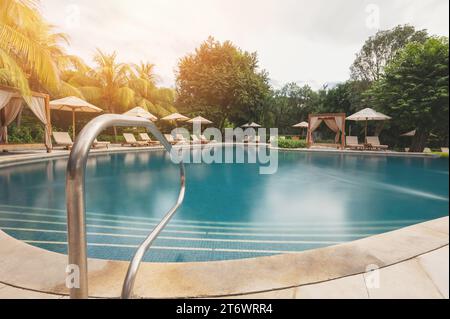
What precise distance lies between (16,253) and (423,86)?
18336mm

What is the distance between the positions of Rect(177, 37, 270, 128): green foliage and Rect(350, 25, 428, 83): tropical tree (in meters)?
9.66

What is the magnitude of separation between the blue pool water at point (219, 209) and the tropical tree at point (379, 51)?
19018 millimetres

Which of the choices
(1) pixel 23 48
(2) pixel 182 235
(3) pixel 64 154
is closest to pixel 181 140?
(3) pixel 64 154

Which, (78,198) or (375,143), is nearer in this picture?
A: (78,198)

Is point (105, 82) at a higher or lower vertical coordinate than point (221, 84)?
lower

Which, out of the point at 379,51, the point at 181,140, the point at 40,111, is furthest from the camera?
the point at 379,51

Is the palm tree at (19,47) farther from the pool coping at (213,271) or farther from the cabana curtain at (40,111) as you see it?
the pool coping at (213,271)

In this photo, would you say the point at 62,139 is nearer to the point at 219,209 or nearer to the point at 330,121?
the point at 219,209

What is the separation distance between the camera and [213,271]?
7.23 feet

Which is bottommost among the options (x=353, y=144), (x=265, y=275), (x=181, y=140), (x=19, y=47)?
(x=265, y=275)

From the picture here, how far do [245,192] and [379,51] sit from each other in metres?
25.0

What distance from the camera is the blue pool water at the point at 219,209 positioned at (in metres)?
3.63

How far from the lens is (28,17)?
11.1 metres
